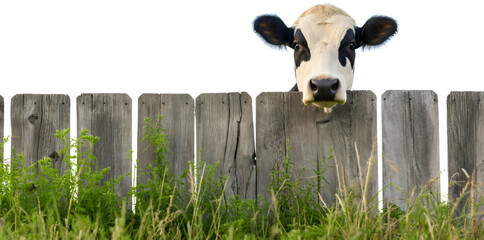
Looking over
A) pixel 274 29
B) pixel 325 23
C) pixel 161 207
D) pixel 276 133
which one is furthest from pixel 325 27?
pixel 161 207

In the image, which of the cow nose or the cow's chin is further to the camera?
the cow's chin

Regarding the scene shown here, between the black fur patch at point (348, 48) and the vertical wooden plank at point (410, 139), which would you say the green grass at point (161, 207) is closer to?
the vertical wooden plank at point (410, 139)

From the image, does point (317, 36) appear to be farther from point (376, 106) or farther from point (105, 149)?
point (105, 149)

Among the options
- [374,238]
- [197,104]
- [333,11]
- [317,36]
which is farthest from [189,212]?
[333,11]

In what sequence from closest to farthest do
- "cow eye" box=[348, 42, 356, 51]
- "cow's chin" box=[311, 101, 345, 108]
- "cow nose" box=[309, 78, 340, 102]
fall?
1. "cow nose" box=[309, 78, 340, 102]
2. "cow's chin" box=[311, 101, 345, 108]
3. "cow eye" box=[348, 42, 356, 51]

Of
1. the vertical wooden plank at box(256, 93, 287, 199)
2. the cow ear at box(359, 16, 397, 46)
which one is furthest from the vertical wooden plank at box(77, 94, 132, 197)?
the cow ear at box(359, 16, 397, 46)

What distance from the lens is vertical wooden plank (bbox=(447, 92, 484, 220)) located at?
566 centimetres

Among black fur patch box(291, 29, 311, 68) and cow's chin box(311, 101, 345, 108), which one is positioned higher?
black fur patch box(291, 29, 311, 68)

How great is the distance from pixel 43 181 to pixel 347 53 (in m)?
3.30

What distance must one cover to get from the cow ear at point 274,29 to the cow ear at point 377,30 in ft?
2.68

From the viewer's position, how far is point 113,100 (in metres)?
5.58

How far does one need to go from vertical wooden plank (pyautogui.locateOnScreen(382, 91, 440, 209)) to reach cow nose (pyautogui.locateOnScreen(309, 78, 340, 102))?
2.53 feet

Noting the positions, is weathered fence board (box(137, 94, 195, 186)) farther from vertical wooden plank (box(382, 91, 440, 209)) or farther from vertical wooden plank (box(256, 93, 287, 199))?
vertical wooden plank (box(382, 91, 440, 209))

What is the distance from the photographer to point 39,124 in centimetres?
570
